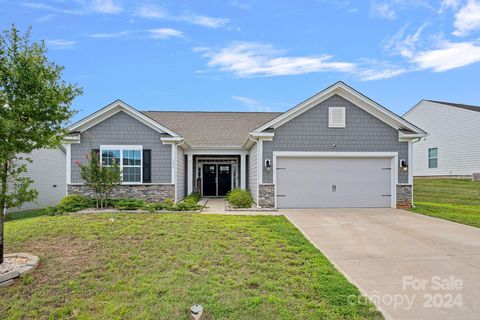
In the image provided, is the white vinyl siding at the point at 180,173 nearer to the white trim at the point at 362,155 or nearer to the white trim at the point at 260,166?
the white trim at the point at 260,166

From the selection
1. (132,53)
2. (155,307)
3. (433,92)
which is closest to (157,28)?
(132,53)

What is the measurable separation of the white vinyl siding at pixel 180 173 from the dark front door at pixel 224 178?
11.1ft

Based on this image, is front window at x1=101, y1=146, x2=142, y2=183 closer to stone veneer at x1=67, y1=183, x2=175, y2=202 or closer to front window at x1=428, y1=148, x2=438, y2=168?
stone veneer at x1=67, y1=183, x2=175, y2=202

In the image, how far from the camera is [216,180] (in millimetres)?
18438

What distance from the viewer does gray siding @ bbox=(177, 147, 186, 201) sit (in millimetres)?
13827

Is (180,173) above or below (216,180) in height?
above

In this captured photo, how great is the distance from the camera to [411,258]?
5.41 meters

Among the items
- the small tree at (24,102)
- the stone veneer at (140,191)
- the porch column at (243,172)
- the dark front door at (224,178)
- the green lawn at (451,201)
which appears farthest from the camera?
the dark front door at (224,178)

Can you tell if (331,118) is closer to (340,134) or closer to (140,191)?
(340,134)

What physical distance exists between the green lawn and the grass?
21.7 ft

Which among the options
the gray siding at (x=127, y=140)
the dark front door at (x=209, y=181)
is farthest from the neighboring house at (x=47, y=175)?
the dark front door at (x=209, y=181)

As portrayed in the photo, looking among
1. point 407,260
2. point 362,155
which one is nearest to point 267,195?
point 362,155

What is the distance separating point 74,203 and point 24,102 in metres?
7.56

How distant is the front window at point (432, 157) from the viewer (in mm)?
23891
